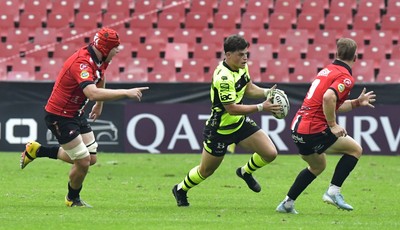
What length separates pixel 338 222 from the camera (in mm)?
10438

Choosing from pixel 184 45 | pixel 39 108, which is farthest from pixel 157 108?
pixel 184 45

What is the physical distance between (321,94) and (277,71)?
480 inches

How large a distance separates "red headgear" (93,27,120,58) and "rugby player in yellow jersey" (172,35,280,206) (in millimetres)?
1184

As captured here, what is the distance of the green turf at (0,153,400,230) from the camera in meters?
10.3

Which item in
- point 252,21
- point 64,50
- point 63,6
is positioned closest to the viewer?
point 64,50

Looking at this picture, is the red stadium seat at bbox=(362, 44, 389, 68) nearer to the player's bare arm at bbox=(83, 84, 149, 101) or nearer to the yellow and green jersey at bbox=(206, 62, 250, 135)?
the yellow and green jersey at bbox=(206, 62, 250, 135)

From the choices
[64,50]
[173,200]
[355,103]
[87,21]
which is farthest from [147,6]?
[355,103]

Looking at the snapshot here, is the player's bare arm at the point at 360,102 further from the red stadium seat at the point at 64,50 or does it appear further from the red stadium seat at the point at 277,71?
the red stadium seat at the point at 64,50

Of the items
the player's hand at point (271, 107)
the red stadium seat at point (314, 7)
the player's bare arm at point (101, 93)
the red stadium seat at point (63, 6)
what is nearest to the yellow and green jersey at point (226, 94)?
the player's hand at point (271, 107)

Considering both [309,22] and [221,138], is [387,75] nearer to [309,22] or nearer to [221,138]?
[309,22]

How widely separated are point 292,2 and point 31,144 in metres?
14.1

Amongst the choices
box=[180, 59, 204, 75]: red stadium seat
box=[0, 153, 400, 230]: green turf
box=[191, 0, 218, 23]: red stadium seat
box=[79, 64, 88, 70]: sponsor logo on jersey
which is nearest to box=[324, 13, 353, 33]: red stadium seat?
box=[191, 0, 218, 23]: red stadium seat

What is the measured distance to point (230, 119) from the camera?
1185 cm

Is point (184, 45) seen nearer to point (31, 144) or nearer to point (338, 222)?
point (31, 144)
